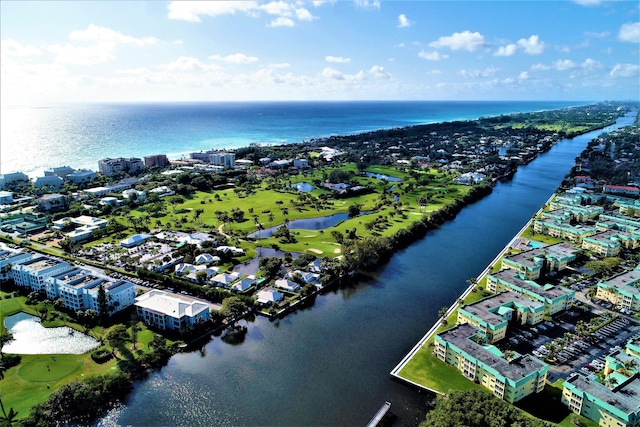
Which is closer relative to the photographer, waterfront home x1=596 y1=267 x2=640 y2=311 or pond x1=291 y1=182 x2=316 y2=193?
waterfront home x1=596 y1=267 x2=640 y2=311

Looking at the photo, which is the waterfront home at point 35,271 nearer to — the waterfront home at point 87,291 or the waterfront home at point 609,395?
the waterfront home at point 87,291

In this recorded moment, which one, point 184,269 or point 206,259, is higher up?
point 206,259

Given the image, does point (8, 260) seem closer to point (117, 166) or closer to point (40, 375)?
point (40, 375)

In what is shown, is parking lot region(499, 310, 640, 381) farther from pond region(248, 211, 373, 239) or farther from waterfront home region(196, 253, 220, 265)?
pond region(248, 211, 373, 239)

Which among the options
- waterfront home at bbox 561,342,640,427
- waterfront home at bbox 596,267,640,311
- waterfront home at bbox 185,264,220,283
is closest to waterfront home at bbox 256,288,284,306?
waterfront home at bbox 185,264,220,283

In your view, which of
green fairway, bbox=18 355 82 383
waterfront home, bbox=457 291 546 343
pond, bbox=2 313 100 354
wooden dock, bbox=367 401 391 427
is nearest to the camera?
wooden dock, bbox=367 401 391 427

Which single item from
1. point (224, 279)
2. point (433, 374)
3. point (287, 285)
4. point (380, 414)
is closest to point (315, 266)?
point (287, 285)

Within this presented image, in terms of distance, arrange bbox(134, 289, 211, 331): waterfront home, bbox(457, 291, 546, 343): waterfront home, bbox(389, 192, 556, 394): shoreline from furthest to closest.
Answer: bbox(134, 289, 211, 331): waterfront home, bbox(457, 291, 546, 343): waterfront home, bbox(389, 192, 556, 394): shoreline
